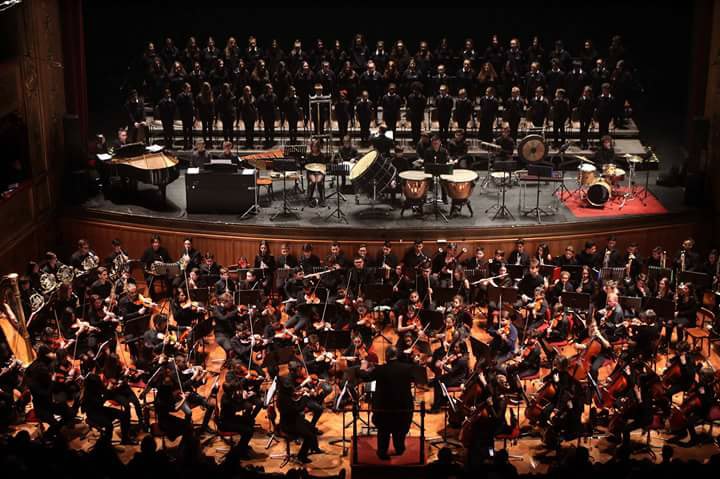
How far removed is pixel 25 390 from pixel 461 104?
35.7 ft

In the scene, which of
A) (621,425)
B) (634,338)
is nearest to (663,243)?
(634,338)

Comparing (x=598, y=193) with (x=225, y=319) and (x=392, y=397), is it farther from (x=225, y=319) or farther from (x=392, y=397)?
(x=392, y=397)

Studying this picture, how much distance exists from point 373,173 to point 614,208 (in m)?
4.35

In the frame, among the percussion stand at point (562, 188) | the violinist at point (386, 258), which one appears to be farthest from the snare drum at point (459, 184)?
the percussion stand at point (562, 188)

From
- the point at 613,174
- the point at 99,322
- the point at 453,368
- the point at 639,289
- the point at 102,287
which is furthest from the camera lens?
the point at 613,174

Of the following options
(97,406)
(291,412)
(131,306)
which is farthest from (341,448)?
(131,306)

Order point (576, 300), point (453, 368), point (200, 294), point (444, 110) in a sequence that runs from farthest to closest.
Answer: point (444, 110) < point (200, 294) < point (576, 300) < point (453, 368)

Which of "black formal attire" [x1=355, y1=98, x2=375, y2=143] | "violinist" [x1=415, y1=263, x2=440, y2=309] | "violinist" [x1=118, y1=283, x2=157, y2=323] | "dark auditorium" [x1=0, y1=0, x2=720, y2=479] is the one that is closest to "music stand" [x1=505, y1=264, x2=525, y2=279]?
"dark auditorium" [x1=0, y1=0, x2=720, y2=479]

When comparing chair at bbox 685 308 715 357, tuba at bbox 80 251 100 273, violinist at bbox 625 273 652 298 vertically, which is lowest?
chair at bbox 685 308 715 357

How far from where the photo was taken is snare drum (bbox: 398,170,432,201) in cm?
1644

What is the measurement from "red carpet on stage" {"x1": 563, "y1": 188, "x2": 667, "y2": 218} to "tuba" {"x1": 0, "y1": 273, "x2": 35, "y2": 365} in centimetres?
905

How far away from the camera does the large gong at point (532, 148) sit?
57.7 feet

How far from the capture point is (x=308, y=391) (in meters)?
12.0

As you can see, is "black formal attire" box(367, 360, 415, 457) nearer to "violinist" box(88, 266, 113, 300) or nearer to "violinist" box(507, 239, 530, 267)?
"violinist" box(507, 239, 530, 267)
